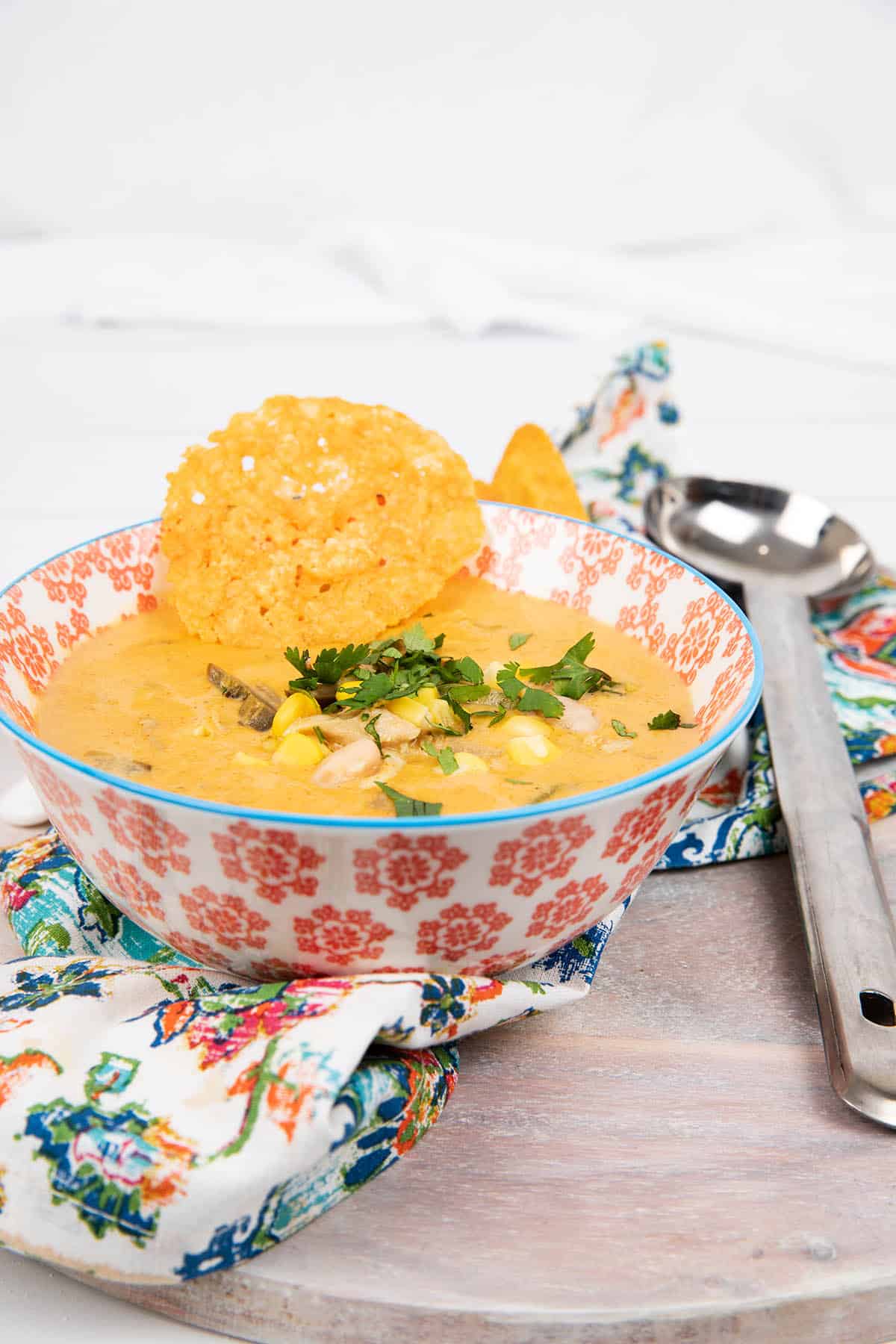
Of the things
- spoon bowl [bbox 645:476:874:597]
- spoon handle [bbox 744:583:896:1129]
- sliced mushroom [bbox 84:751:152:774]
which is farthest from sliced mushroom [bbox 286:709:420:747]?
spoon bowl [bbox 645:476:874:597]

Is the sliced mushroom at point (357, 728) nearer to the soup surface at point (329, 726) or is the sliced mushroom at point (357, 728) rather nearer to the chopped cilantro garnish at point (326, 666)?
the soup surface at point (329, 726)

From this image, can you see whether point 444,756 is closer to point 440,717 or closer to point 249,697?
point 440,717

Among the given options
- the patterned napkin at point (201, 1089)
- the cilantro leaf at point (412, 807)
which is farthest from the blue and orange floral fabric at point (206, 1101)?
the cilantro leaf at point (412, 807)

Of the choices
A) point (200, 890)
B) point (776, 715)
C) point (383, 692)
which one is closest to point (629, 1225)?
point (200, 890)

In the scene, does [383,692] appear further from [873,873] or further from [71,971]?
[873,873]

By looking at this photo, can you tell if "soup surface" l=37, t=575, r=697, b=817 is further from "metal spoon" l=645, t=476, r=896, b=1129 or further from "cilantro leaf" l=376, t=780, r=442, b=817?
"metal spoon" l=645, t=476, r=896, b=1129

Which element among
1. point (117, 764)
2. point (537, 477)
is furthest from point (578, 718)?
point (537, 477)

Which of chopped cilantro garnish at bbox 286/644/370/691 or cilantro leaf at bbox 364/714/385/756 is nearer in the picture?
cilantro leaf at bbox 364/714/385/756
